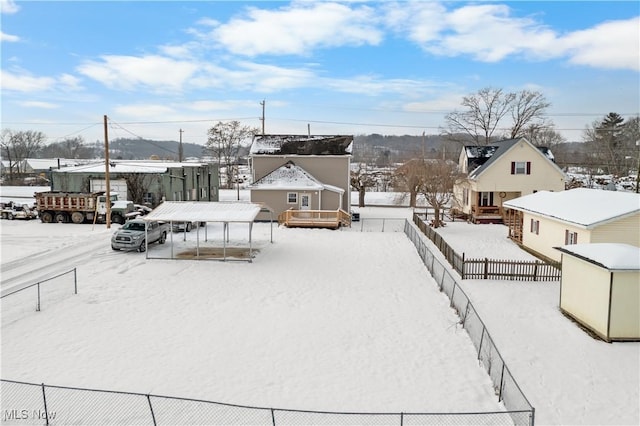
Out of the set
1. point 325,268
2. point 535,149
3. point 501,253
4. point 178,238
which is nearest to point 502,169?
point 535,149

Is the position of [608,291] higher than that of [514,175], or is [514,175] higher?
[514,175]

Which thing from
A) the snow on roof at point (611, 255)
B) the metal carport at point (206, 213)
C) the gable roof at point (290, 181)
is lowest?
the snow on roof at point (611, 255)

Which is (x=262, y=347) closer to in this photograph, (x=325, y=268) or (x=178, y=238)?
(x=325, y=268)

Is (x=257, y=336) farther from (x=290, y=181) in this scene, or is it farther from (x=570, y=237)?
(x=290, y=181)

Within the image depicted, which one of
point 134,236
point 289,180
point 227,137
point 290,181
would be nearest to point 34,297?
point 134,236

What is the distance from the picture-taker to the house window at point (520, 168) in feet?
129

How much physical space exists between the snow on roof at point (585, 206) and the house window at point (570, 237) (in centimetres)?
71

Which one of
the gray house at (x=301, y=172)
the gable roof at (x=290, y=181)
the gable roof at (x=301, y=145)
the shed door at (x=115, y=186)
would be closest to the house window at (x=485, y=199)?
the gray house at (x=301, y=172)

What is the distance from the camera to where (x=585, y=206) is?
22844 mm

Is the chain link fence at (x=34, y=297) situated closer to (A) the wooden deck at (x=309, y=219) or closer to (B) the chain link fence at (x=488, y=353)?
(B) the chain link fence at (x=488, y=353)

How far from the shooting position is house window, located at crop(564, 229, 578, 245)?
21.7 meters

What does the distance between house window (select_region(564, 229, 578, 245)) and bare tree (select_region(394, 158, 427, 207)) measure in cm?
1913

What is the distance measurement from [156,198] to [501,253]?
26983 millimetres

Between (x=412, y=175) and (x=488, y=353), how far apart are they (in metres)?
36.8
